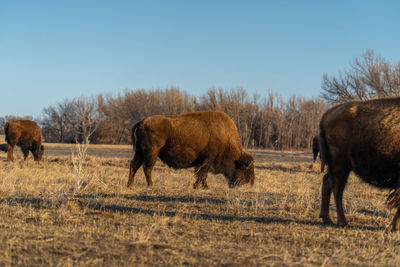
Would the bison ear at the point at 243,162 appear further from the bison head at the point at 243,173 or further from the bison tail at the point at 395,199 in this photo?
the bison tail at the point at 395,199

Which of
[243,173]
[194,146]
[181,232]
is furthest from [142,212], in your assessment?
[243,173]

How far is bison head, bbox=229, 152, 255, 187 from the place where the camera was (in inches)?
463

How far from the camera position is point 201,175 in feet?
Result: 36.9

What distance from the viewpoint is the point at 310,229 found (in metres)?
6.29

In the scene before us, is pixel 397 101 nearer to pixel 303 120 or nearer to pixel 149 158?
pixel 149 158

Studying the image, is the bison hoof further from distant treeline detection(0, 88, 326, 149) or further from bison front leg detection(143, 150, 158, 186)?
distant treeline detection(0, 88, 326, 149)

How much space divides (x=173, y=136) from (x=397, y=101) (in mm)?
6171

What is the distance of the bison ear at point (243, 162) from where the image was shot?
11797 mm

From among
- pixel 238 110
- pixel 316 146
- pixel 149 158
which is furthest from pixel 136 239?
pixel 238 110

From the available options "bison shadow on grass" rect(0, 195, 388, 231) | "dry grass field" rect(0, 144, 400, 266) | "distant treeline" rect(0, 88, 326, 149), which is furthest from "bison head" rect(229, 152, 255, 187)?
"distant treeline" rect(0, 88, 326, 149)

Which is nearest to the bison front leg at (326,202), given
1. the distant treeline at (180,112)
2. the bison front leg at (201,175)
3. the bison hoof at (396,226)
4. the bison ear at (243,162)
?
the bison hoof at (396,226)

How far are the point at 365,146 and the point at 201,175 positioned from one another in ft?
17.9

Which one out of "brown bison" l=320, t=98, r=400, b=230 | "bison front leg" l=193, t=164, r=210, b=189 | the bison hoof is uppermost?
"brown bison" l=320, t=98, r=400, b=230

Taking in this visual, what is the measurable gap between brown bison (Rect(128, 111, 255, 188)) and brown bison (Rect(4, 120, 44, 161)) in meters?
10.8
